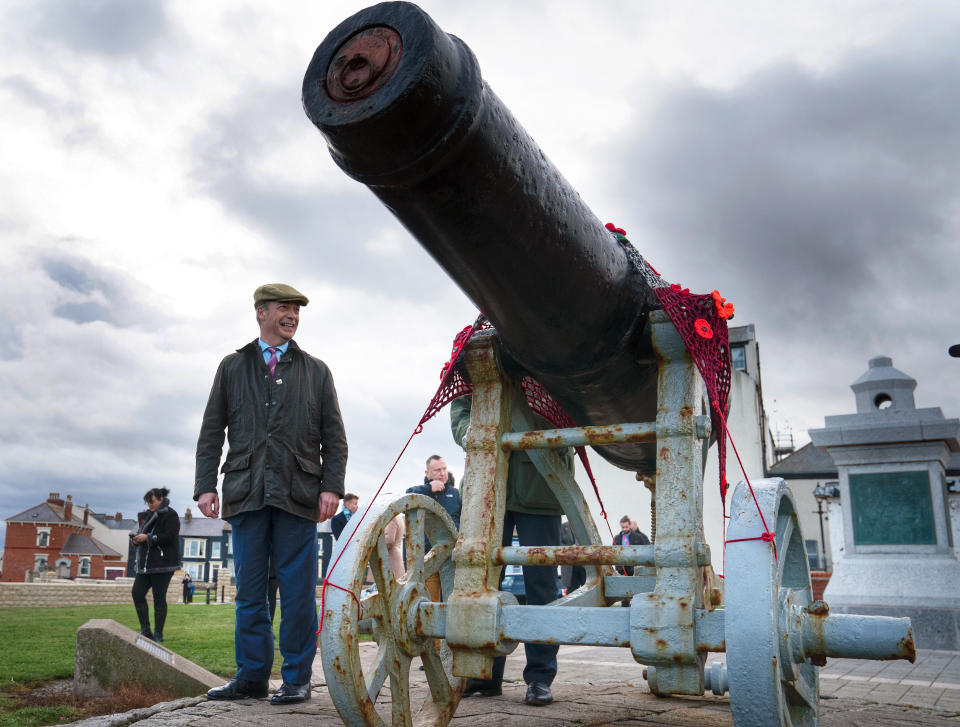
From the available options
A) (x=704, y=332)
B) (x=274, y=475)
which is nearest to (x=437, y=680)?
(x=274, y=475)

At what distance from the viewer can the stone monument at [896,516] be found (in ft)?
27.3

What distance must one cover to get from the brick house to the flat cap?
199 feet

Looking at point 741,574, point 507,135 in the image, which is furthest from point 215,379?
point 741,574

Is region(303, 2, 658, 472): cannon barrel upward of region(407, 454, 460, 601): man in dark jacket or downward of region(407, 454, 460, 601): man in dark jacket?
upward

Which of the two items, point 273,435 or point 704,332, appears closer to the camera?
point 704,332

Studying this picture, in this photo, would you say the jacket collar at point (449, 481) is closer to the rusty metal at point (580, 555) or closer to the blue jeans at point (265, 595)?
the blue jeans at point (265, 595)

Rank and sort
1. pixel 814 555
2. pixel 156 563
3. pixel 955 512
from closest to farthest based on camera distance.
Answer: pixel 156 563 < pixel 955 512 < pixel 814 555

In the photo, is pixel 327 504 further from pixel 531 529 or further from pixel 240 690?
pixel 531 529

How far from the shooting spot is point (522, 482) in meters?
4.14

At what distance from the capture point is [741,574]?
2301mm

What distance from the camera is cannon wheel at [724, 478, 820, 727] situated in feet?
→ 7.12

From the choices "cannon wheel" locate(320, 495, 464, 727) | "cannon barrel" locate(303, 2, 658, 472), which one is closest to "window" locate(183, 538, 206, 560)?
"cannon wheel" locate(320, 495, 464, 727)

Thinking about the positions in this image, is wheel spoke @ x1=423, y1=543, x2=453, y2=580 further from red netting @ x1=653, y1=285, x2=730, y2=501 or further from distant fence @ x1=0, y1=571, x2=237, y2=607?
distant fence @ x1=0, y1=571, x2=237, y2=607

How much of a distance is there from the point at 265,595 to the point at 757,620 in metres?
2.59
